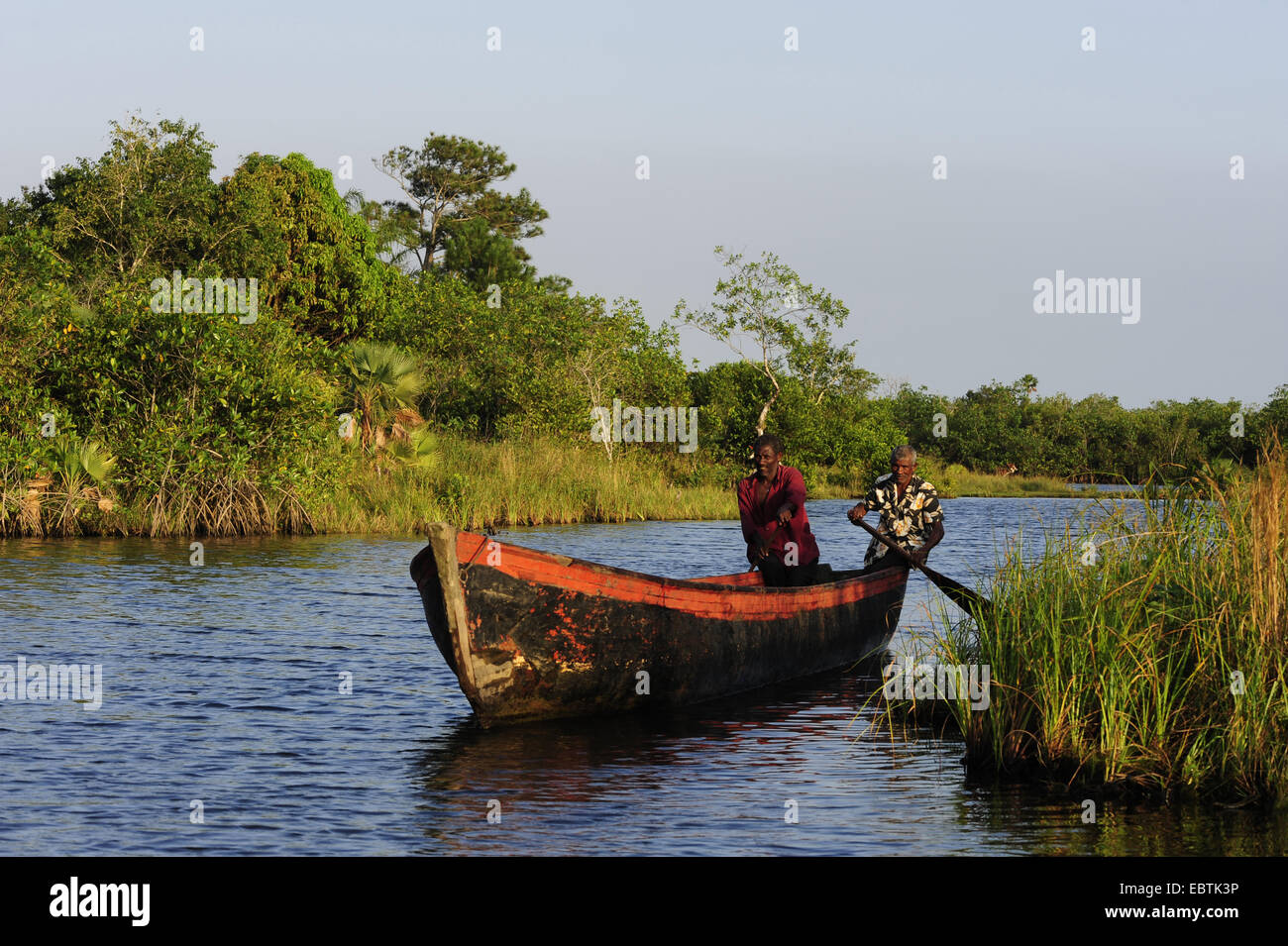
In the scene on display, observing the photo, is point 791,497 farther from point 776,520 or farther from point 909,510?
point 909,510

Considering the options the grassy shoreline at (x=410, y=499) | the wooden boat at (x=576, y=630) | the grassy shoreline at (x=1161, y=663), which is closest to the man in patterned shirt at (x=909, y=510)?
the wooden boat at (x=576, y=630)

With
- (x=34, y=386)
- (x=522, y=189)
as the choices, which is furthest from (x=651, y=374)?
(x=34, y=386)

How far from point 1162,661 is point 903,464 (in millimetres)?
4775

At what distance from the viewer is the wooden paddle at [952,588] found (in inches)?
344

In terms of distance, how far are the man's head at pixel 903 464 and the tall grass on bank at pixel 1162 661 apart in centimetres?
389

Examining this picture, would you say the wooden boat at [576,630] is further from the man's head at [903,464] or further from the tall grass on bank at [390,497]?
the tall grass on bank at [390,497]

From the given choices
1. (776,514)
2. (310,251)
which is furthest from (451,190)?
(776,514)

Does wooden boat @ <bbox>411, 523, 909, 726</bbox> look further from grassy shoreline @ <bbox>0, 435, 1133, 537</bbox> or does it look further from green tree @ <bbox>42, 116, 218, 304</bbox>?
green tree @ <bbox>42, 116, 218, 304</bbox>

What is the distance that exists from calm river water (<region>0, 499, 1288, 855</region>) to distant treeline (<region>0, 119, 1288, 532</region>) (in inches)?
86.8

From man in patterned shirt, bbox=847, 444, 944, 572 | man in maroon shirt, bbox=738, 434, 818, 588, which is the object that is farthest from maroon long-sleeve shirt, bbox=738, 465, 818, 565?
man in patterned shirt, bbox=847, 444, 944, 572

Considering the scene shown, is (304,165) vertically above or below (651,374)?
above
